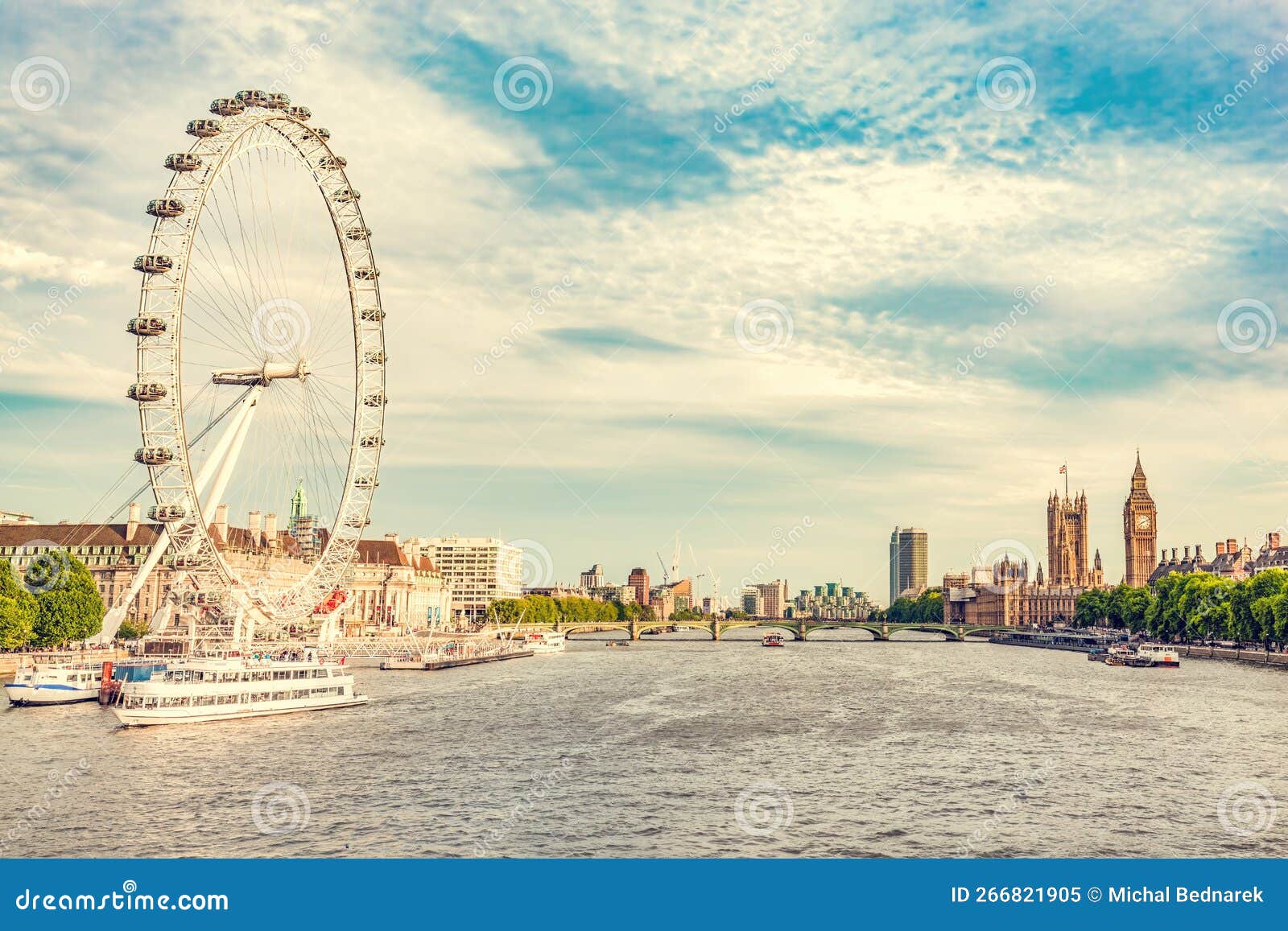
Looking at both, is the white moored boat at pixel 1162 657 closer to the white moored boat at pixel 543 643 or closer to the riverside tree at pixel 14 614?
the white moored boat at pixel 543 643

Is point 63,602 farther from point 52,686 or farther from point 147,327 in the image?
point 147,327

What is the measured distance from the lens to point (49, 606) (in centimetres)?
8588

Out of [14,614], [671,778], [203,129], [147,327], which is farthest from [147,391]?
[671,778]

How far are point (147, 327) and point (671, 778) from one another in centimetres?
4028

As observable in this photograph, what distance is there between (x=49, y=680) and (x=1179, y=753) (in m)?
62.1

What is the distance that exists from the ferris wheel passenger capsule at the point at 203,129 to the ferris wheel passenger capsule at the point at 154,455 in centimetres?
1823

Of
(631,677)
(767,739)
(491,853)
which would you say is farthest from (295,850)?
(631,677)

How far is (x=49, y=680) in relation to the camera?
65812mm

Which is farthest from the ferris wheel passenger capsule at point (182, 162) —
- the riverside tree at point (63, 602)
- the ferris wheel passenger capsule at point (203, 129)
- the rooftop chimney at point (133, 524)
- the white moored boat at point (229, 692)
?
the rooftop chimney at point (133, 524)

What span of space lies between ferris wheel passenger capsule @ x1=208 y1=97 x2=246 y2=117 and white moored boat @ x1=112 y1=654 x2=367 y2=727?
32.2 metres

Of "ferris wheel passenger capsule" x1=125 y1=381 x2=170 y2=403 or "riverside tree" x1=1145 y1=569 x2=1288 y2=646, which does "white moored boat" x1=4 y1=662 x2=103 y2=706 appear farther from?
"riverside tree" x1=1145 y1=569 x2=1288 y2=646

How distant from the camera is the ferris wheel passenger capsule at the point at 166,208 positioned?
202ft

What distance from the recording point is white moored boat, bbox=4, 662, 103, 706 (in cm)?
6425

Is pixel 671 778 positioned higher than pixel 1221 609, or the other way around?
pixel 1221 609
